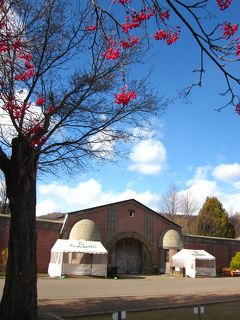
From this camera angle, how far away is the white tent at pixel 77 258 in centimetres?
3284

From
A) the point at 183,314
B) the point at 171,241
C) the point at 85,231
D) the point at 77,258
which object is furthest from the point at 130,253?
the point at 183,314

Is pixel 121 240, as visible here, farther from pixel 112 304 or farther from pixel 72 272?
pixel 112 304

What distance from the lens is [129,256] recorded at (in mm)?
40094

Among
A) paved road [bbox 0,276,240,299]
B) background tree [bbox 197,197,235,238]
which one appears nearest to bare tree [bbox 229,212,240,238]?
background tree [bbox 197,197,235,238]

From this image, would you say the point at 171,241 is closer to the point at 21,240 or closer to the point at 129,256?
the point at 129,256

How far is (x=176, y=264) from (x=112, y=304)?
82.5 feet

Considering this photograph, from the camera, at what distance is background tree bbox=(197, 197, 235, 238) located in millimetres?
54938

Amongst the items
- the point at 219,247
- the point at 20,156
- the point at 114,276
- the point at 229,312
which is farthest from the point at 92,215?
the point at 20,156

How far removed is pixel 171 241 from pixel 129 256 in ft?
13.7

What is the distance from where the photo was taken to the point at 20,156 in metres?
11.4

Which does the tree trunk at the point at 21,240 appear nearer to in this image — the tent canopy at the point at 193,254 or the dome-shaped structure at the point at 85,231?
the dome-shaped structure at the point at 85,231

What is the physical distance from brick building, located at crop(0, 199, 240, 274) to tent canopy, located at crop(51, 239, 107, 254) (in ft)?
5.13

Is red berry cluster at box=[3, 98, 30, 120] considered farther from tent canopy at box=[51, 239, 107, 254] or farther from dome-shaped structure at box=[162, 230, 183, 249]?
dome-shaped structure at box=[162, 230, 183, 249]

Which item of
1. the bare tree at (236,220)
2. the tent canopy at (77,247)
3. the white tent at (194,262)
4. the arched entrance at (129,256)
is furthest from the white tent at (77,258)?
the bare tree at (236,220)
